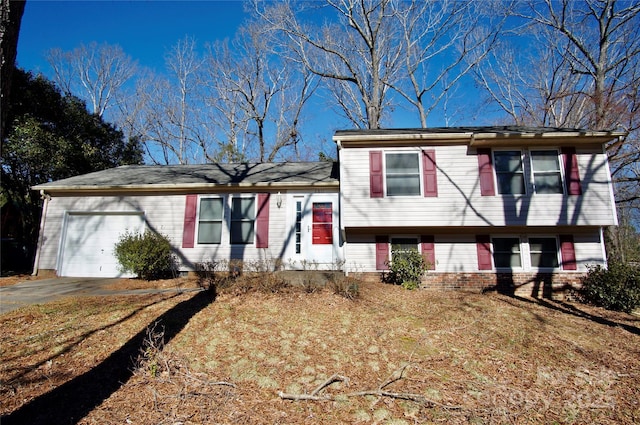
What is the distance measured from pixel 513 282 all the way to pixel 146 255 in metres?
10.7

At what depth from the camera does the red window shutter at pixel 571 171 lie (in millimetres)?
8961

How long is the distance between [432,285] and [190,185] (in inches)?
322

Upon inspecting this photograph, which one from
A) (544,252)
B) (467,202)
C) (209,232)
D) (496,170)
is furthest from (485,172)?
(209,232)

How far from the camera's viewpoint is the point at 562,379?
4320 millimetres

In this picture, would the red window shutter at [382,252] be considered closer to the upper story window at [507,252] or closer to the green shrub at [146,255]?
the upper story window at [507,252]

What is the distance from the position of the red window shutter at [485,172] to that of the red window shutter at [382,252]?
308 cm

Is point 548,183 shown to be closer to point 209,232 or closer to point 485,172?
point 485,172

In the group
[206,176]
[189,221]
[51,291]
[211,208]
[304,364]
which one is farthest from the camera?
[206,176]

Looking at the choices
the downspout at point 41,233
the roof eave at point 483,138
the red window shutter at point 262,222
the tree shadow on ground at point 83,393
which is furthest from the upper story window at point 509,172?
the downspout at point 41,233

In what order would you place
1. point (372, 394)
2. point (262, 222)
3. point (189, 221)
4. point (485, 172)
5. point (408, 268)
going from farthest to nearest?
1. point (189, 221)
2. point (262, 222)
3. point (485, 172)
4. point (408, 268)
5. point (372, 394)

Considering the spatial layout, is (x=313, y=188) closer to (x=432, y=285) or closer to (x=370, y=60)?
(x=432, y=285)

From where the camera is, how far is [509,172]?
925cm

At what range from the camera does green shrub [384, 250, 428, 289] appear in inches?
351

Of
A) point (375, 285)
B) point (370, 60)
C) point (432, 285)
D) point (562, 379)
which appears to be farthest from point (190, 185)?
point (370, 60)
